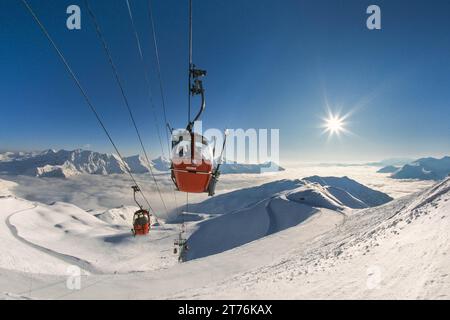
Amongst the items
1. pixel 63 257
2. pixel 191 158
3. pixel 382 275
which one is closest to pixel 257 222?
pixel 63 257

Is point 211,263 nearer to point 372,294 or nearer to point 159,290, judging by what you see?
point 159,290

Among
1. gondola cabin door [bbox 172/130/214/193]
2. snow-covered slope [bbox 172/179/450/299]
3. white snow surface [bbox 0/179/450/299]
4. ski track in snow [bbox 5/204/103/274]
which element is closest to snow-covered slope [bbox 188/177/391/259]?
white snow surface [bbox 0/179/450/299]

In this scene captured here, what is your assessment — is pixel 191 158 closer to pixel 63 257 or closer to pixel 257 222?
pixel 63 257

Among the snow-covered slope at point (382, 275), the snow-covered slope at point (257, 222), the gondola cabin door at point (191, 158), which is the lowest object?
the snow-covered slope at point (257, 222)

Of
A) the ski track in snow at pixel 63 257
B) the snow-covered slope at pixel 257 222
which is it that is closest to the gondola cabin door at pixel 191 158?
the ski track in snow at pixel 63 257

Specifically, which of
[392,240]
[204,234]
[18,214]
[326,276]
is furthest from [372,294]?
[18,214]

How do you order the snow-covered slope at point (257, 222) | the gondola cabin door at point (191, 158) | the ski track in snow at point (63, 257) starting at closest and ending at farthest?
the gondola cabin door at point (191, 158) < the ski track in snow at point (63, 257) < the snow-covered slope at point (257, 222)

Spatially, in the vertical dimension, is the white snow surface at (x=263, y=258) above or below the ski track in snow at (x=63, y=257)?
above

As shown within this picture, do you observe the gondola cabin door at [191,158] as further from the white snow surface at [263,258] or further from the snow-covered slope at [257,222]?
the snow-covered slope at [257,222]

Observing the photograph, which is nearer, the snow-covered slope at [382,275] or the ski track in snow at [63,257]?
the snow-covered slope at [382,275]

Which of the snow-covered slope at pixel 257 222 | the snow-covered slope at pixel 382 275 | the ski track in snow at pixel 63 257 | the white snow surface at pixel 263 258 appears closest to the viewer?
the snow-covered slope at pixel 382 275

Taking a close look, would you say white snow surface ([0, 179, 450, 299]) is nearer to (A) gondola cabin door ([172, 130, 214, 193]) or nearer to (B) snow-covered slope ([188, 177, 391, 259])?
(B) snow-covered slope ([188, 177, 391, 259])

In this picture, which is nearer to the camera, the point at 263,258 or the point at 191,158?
the point at 191,158
